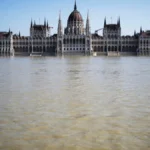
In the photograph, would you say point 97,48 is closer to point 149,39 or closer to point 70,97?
point 149,39

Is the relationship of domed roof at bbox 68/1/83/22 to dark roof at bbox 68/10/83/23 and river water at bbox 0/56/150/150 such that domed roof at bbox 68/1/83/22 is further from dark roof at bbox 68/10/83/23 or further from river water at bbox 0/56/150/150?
river water at bbox 0/56/150/150

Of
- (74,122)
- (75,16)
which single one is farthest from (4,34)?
(74,122)

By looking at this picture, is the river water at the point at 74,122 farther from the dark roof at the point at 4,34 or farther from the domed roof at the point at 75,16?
the domed roof at the point at 75,16

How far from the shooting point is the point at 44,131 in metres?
6.88

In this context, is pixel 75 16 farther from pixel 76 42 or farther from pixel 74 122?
pixel 74 122

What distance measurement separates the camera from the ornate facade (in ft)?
411

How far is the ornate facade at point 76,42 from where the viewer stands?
411ft

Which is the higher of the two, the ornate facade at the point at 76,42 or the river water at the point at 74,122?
the ornate facade at the point at 76,42

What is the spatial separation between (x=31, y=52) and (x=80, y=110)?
118523 mm

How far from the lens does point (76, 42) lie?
125375 millimetres

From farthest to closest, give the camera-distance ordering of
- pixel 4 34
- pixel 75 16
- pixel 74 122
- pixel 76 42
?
1. pixel 75 16
2. pixel 4 34
3. pixel 76 42
4. pixel 74 122

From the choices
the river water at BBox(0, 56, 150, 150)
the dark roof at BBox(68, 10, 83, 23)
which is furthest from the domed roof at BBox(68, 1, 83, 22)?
the river water at BBox(0, 56, 150, 150)

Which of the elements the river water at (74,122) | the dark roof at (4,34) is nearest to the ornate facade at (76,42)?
the dark roof at (4,34)

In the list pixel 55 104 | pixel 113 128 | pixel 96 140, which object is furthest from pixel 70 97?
pixel 96 140
